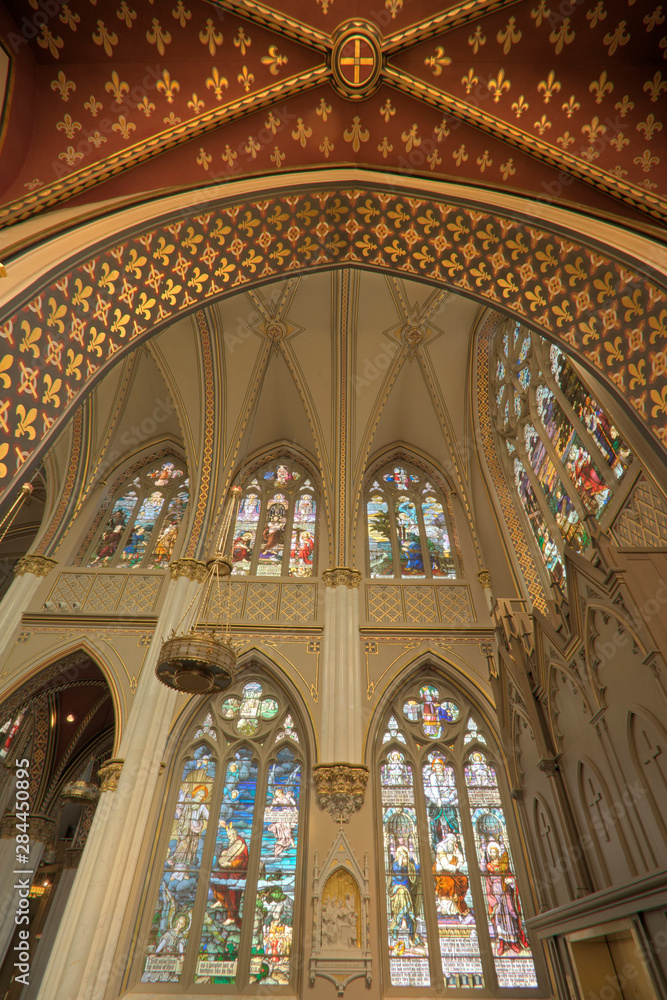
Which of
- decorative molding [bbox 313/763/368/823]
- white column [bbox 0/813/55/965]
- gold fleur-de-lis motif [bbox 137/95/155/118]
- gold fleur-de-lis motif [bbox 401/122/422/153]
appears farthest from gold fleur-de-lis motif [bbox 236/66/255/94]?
white column [bbox 0/813/55/965]

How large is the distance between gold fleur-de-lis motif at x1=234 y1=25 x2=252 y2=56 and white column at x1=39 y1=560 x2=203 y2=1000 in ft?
25.2

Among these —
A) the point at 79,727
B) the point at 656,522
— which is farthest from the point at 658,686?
the point at 79,727

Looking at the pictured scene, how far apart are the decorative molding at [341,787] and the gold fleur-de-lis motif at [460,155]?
7163mm

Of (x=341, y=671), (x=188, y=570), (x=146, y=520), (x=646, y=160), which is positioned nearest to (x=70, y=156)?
(x=646, y=160)

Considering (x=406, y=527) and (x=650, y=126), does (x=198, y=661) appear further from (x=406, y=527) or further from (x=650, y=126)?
(x=650, y=126)

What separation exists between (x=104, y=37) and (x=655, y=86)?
4163mm

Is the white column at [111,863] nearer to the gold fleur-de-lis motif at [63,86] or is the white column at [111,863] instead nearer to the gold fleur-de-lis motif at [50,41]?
the gold fleur-de-lis motif at [63,86]

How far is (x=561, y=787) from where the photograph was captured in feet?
15.9

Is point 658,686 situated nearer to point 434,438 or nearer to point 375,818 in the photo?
point 375,818

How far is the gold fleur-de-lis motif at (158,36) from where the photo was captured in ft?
14.0

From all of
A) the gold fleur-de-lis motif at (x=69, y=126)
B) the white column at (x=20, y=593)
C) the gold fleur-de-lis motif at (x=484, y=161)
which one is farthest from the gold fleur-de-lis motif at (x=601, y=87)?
the white column at (x=20, y=593)

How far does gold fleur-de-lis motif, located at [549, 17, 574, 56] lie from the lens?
14.1 feet

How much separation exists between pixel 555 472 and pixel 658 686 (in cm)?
519

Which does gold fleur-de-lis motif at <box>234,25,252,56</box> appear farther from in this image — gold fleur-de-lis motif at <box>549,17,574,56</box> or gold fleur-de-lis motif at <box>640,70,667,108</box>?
gold fleur-de-lis motif at <box>549,17,574,56</box>
